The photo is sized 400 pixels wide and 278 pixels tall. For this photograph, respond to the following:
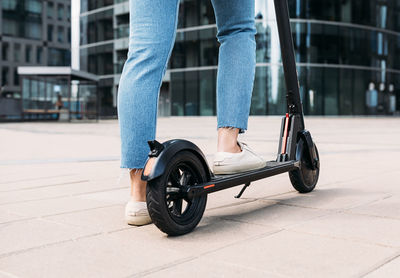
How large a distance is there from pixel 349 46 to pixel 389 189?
114ft

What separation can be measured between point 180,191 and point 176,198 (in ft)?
0.12

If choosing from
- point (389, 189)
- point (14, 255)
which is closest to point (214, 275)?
point (14, 255)

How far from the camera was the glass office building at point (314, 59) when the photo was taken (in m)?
33.5

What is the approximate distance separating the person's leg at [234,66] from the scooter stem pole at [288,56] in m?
0.51

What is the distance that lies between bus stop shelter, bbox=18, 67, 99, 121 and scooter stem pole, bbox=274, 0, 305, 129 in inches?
881

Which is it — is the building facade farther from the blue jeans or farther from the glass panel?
the blue jeans

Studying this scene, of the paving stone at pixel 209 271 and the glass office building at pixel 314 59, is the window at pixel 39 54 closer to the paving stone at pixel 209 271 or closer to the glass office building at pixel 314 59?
the glass office building at pixel 314 59

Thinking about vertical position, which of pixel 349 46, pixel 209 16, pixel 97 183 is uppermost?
pixel 209 16

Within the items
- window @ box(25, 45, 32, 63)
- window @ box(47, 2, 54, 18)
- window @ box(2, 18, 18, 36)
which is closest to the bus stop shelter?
window @ box(2, 18, 18, 36)

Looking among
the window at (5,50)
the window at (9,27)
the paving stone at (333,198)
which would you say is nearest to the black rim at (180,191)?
the paving stone at (333,198)

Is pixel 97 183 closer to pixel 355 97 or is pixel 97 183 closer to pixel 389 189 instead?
pixel 389 189

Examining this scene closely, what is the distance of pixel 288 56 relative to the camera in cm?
312

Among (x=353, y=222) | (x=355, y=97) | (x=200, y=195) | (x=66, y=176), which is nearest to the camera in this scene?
(x=200, y=195)

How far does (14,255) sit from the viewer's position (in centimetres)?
170
